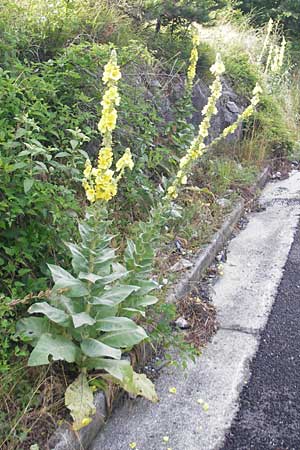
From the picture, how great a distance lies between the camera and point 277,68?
8.84 meters

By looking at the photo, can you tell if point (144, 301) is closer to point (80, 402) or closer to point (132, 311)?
point (132, 311)

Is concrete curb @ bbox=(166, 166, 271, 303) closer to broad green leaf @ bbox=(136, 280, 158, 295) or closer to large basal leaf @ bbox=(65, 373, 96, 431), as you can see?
broad green leaf @ bbox=(136, 280, 158, 295)

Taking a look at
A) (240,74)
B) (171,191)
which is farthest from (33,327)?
(240,74)

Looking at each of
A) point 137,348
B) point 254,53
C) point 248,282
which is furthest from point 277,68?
point 137,348

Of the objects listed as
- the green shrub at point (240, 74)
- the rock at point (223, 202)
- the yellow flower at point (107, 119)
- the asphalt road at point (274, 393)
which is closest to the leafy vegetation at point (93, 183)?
the yellow flower at point (107, 119)

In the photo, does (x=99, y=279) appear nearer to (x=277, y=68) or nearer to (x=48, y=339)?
(x=48, y=339)

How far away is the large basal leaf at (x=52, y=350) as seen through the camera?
2197 millimetres

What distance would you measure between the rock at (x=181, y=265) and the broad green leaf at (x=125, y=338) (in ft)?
4.11

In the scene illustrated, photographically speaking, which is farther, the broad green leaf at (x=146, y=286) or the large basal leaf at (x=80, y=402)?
the broad green leaf at (x=146, y=286)

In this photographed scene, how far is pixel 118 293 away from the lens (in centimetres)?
254

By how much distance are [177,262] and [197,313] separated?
520mm

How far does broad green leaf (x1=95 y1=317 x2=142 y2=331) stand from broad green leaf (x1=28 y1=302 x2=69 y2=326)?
0.55 feet

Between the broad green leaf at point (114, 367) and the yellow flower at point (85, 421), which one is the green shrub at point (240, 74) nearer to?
the broad green leaf at point (114, 367)

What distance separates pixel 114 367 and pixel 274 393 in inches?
37.8
